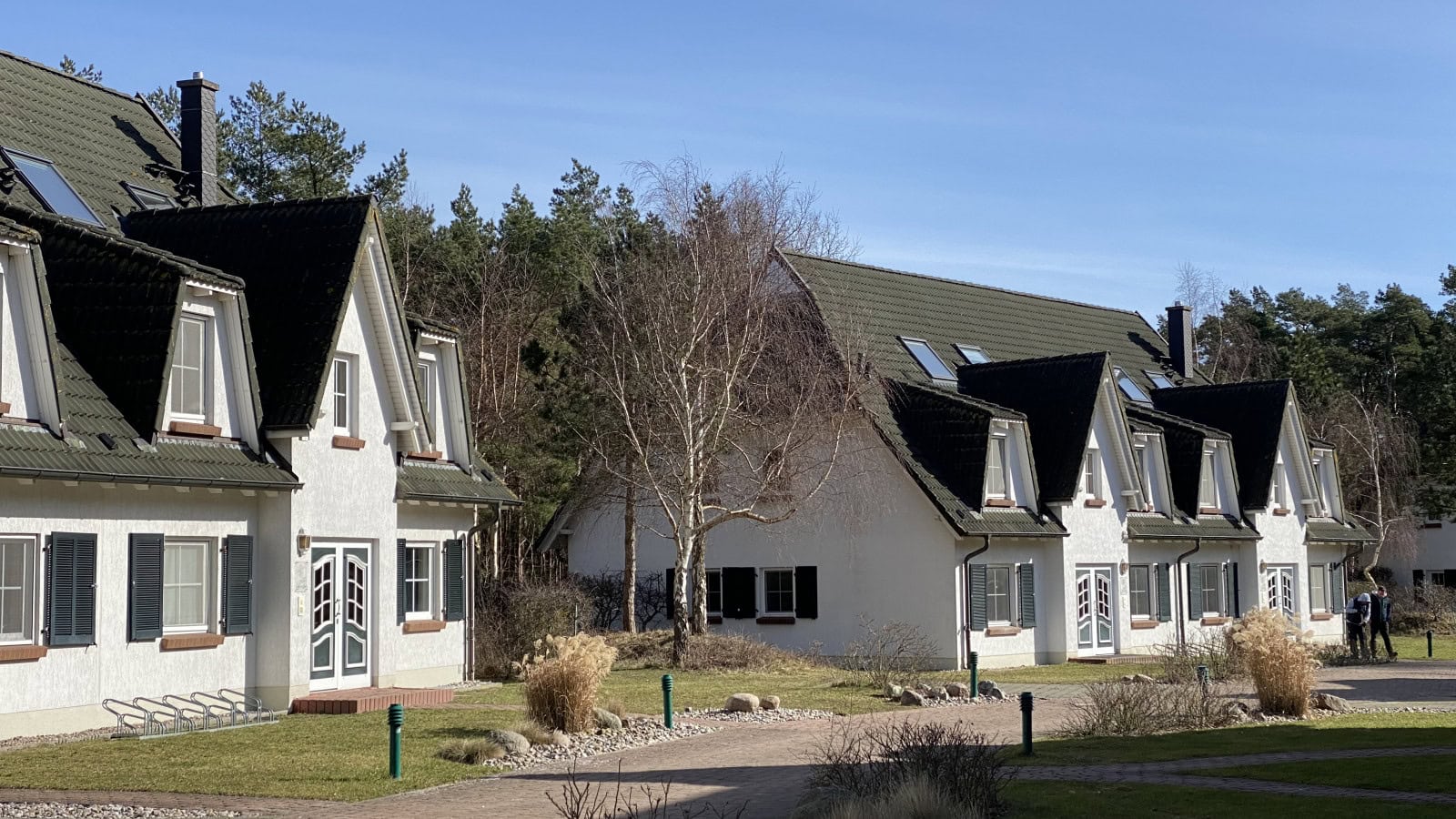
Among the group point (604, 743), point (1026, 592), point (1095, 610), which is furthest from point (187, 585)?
point (1095, 610)

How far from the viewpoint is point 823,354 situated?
31938 millimetres

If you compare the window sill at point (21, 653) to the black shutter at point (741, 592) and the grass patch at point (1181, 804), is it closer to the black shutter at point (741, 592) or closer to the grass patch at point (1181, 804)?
the grass patch at point (1181, 804)

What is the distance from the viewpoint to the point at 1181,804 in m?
13.3

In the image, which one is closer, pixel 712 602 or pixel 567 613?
pixel 567 613

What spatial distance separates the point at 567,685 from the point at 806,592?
16668 millimetres

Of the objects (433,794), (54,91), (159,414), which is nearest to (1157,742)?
(433,794)

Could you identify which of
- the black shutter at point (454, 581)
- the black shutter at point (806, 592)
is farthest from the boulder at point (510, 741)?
the black shutter at point (806, 592)

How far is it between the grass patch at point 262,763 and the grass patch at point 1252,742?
6.10 meters

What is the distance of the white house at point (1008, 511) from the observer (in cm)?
3347

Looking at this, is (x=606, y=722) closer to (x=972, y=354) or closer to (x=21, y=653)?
(x=21, y=653)

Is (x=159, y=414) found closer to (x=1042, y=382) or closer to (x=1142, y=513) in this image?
(x=1042, y=382)

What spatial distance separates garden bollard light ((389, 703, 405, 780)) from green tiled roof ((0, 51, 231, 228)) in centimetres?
1113

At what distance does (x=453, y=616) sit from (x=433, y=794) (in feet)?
39.7

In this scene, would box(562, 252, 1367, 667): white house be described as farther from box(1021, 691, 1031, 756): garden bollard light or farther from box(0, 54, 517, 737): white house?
box(1021, 691, 1031, 756): garden bollard light
